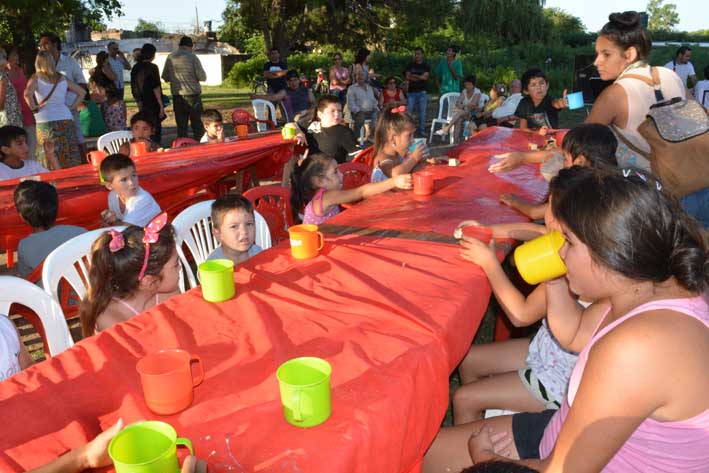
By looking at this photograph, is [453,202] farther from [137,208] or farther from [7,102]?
[7,102]

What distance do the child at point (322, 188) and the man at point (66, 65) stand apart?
4.37 metres

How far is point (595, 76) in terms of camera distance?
15359mm

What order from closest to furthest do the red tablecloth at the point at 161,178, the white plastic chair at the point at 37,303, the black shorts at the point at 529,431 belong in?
the black shorts at the point at 529,431 → the white plastic chair at the point at 37,303 → the red tablecloth at the point at 161,178

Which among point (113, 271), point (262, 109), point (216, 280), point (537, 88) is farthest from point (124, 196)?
point (262, 109)

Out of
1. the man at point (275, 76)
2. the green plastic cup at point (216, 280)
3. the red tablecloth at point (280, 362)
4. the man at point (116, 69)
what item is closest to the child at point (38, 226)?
the red tablecloth at point (280, 362)

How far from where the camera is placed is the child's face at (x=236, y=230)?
289cm

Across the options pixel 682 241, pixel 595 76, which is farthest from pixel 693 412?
pixel 595 76

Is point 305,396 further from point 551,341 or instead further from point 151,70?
point 151,70

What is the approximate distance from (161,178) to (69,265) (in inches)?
71.7

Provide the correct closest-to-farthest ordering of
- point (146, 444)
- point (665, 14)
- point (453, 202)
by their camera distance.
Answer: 1. point (146, 444)
2. point (453, 202)
3. point (665, 14)

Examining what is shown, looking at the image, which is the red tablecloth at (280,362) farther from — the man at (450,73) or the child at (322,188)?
the man at (450,73)

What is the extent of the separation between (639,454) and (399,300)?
0.87m

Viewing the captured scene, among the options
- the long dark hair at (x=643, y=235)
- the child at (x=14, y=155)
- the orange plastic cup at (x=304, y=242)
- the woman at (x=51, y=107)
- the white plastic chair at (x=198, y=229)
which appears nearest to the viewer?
the long dark hair at (x=643, y=235)

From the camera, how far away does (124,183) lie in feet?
12.6
